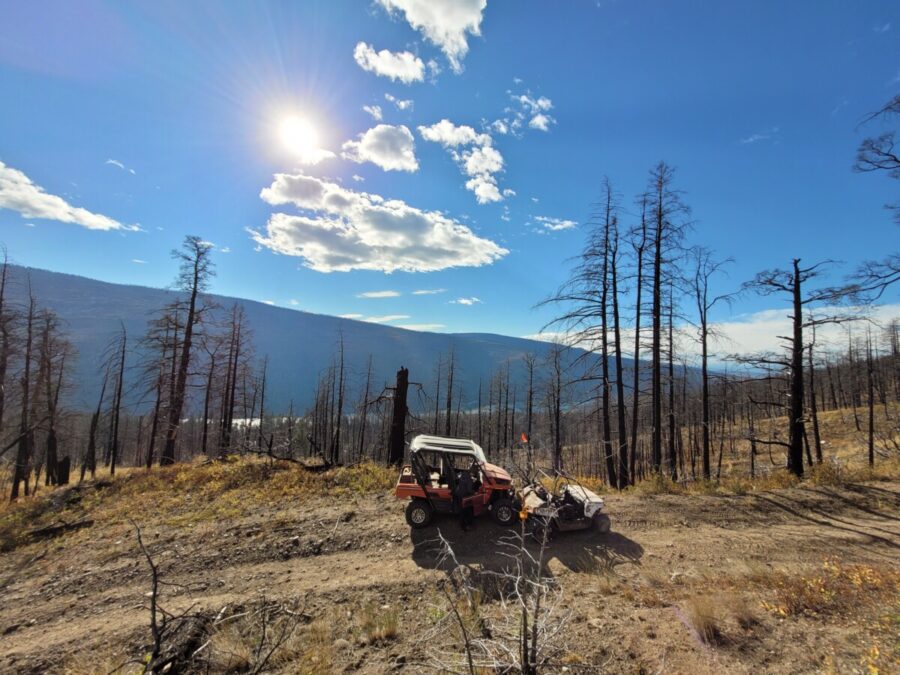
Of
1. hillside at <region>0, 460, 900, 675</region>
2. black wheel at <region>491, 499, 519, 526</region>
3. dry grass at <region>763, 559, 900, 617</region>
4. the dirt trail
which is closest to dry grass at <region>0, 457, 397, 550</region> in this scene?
hillside at <region>0, 460, 900, 675</region>

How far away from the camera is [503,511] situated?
8789mm

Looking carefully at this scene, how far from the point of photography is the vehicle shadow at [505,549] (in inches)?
282

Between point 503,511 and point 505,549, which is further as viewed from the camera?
point 503,511

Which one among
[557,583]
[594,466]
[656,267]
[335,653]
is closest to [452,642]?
[335,653]

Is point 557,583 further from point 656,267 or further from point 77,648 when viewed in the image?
point 656,267

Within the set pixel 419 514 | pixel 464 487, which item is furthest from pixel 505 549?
pixel 419 514

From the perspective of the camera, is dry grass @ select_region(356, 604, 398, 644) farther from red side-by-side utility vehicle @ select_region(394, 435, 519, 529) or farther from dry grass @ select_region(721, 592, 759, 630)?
dry grass @ select_region(721, 592, 759, 630)

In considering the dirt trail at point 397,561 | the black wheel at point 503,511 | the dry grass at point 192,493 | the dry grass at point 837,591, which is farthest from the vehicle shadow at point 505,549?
the dry grass at point 192,493

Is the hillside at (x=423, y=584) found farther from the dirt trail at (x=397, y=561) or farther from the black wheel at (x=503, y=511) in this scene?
the black wheel at (x=503, y=511)

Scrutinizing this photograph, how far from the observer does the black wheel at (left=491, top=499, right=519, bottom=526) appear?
8773 mm

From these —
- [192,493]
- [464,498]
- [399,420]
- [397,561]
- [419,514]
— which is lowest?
[192,493]

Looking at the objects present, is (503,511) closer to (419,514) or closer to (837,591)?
(419,514)

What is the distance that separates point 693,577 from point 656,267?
10789 mm

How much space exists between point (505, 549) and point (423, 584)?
2126mm
